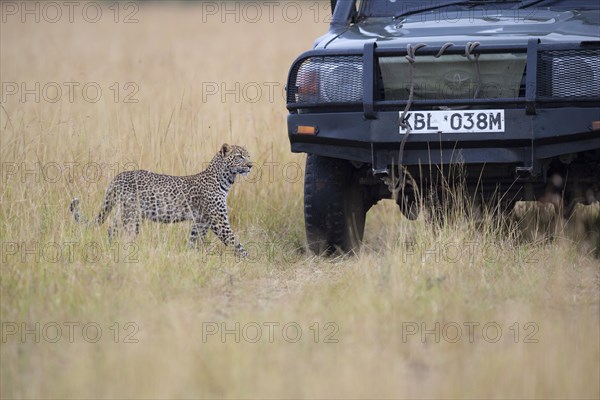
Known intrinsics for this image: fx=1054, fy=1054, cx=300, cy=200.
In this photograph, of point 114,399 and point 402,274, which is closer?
point 114,399

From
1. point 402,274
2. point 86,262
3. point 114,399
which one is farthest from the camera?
point 86,262

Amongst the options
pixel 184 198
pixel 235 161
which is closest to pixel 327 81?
pixel 235 161

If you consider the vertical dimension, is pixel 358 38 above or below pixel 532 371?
above

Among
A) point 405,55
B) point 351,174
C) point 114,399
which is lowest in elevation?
point 114,399

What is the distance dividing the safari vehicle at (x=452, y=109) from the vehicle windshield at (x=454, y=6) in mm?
157

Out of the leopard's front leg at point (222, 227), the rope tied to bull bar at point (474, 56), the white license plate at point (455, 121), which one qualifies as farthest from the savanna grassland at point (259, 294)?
the rope tied to bull bar at point (474, 56)

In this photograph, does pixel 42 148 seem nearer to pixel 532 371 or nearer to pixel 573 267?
pixel 573 267

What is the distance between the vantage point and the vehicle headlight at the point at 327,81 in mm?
5414

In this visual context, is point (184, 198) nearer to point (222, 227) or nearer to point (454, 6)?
point (222, 227)

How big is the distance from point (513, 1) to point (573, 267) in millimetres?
1716

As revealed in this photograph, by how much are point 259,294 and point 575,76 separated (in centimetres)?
191

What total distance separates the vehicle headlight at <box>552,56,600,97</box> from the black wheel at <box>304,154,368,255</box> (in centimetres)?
134

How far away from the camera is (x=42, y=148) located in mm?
7684

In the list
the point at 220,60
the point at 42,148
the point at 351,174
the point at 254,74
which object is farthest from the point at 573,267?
the point at 220,60
